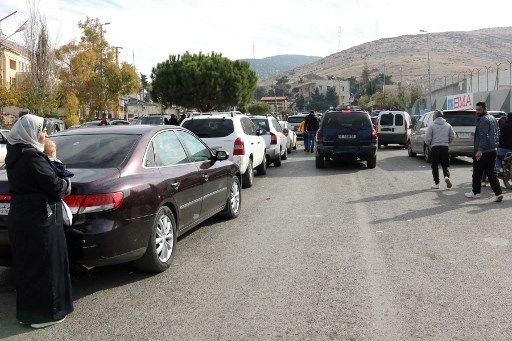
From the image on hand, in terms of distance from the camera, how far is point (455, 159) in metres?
18.7

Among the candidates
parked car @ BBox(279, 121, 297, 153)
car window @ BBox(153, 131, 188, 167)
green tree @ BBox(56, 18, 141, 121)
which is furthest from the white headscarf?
green tree @ BBox(56, 18, 141, 121)

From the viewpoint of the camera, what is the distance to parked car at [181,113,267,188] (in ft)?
38.5

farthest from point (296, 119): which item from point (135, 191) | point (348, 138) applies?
point (135, 191)

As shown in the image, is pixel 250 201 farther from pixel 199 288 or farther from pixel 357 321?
pixel 357 321

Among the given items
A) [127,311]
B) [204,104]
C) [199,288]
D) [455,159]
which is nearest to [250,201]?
[199,288]

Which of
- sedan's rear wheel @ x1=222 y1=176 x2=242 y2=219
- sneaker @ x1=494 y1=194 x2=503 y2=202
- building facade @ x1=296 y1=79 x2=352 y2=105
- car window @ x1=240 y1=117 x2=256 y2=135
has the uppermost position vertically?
building facade @ x1=296 y1=79 x2=352 y2=105

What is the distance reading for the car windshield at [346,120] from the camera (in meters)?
16.2

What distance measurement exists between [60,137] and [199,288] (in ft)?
8.28

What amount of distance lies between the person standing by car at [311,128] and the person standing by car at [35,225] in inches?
759

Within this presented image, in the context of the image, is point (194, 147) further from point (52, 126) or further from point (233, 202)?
point (52, 126)

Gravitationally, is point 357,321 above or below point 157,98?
below

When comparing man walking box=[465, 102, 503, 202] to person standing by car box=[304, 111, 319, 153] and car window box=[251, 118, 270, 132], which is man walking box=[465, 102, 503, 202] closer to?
car window box=[251, 118, 270, 132]

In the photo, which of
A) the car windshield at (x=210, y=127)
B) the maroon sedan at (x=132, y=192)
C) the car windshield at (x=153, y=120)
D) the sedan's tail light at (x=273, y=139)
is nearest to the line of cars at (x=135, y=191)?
the maroon sedan at (x=132, y=192)

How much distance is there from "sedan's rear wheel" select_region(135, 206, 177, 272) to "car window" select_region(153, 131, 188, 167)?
60cm
